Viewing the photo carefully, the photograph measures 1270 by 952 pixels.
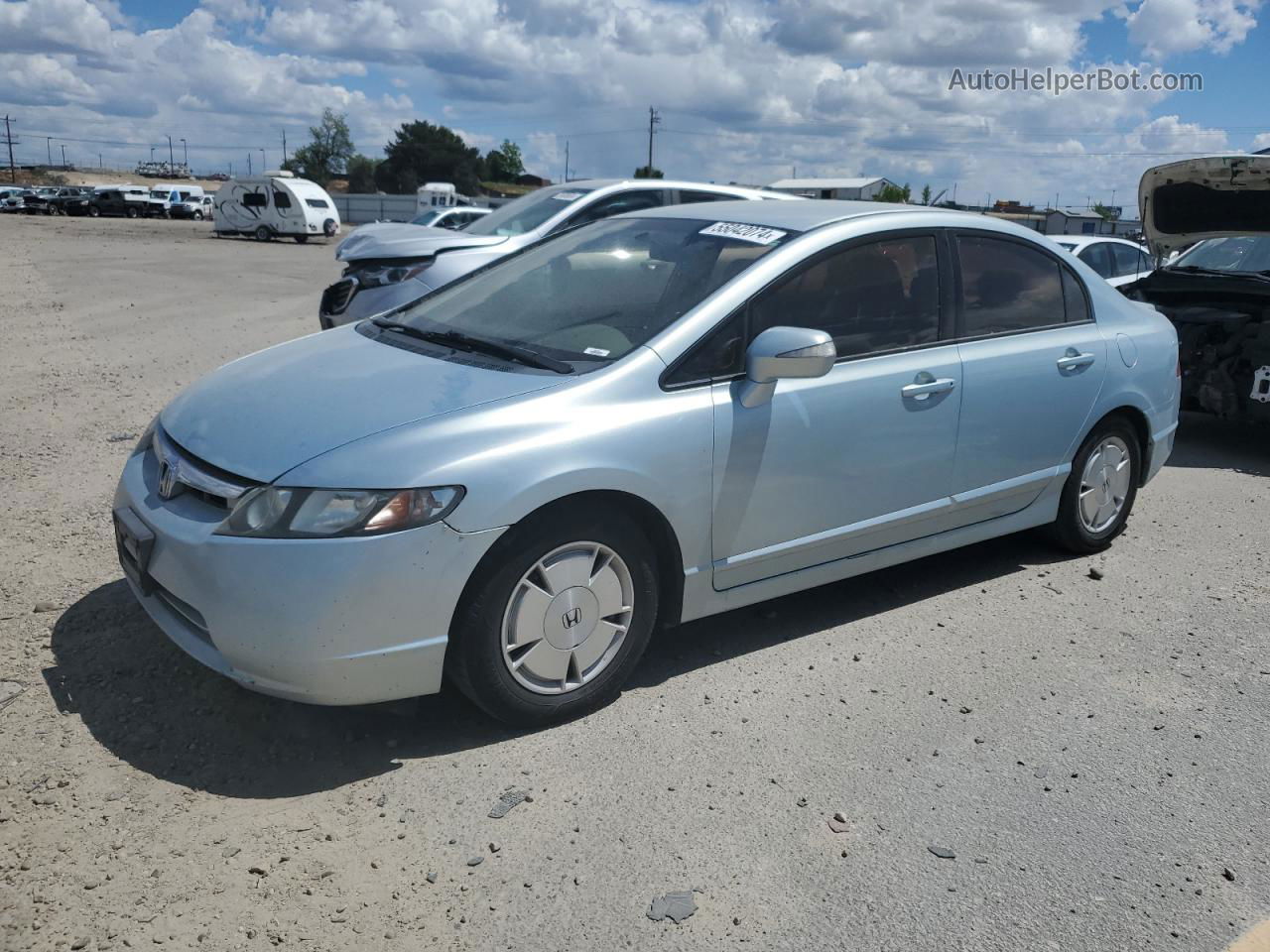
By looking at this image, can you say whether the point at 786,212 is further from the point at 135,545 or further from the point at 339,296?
the point at 339,296

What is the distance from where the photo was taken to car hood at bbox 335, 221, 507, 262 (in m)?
8.31

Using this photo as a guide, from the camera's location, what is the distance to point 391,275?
8.22 metres

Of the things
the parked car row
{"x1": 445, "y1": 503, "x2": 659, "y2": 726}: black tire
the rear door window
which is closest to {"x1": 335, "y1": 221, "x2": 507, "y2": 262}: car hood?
the rear door window

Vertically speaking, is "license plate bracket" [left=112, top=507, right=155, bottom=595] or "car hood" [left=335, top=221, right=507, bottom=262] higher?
"car hood" [left=335, top=221, right=507, bottom=262]

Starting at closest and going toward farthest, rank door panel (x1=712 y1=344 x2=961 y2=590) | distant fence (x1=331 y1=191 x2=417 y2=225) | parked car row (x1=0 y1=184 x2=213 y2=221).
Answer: door panel (x1=712 y1=344 x2=961 y2=590) < parked car row (x1=0 y1=184 x2=213 y2=221) < distant fence (x1=331 y1=191 x2=417 y2=225)

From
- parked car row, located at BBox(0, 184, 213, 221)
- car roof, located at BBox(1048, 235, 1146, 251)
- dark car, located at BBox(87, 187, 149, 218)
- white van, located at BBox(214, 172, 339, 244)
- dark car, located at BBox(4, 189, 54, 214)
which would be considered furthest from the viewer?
dark car, located at BBox(87, 187, 149, 218)

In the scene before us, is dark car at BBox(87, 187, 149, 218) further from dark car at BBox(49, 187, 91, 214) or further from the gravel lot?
the gravel lot

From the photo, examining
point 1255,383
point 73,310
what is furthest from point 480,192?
point 1255,383

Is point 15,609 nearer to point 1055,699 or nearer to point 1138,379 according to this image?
point 1055,699

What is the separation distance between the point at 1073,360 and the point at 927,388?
1.04m

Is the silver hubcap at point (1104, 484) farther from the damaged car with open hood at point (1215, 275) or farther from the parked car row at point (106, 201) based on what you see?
the parked car row at point (106, 201)

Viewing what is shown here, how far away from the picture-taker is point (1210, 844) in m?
3.03

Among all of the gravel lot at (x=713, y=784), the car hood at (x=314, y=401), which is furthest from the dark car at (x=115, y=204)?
the car hood at (x=314, y=401)

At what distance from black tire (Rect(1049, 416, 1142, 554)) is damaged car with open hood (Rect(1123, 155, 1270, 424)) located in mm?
2743
